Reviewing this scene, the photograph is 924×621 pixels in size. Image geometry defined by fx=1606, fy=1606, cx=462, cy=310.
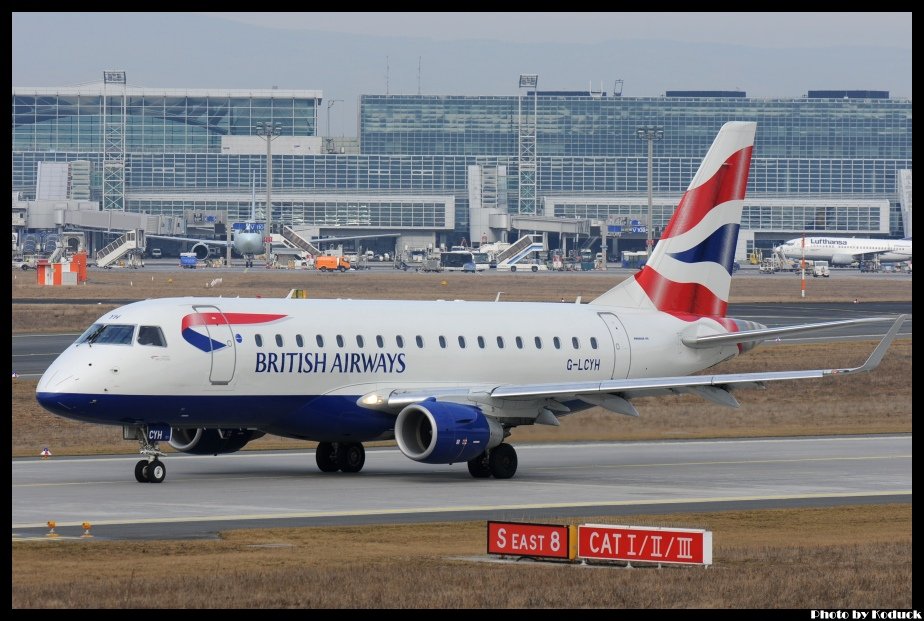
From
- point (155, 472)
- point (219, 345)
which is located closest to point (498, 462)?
point (219, 345)

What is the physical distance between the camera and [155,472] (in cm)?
3925

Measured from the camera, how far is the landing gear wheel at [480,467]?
4178cm

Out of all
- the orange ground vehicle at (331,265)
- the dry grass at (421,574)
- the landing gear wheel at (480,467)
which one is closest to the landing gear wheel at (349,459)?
the landing gear wheel at (480,467)

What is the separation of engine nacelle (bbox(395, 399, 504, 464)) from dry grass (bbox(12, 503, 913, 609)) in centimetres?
807

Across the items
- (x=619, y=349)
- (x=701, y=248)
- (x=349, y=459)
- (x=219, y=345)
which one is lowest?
(x=349, y=459)

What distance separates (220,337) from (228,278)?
11719 centimetres

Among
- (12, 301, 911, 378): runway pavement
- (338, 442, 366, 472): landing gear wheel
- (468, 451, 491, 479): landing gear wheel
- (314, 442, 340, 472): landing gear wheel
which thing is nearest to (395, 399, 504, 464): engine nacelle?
(468, 451, 491, 479): landing gear wheel

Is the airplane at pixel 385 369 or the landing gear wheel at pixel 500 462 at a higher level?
the airplane at pixel 385 369

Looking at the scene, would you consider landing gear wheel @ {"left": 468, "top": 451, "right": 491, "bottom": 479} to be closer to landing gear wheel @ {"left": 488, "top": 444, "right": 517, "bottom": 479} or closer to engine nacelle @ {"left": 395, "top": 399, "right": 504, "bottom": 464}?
landing gear wheel @ {"left": 488, "top": 444, "right": 517, "bottom": 479}

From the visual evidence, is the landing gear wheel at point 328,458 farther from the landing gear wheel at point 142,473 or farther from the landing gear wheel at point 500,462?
the landing gear wheel at point 142,473

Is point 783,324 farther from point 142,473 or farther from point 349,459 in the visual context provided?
point 142,473

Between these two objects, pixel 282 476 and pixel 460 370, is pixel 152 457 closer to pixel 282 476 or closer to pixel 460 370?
pixel 282 476

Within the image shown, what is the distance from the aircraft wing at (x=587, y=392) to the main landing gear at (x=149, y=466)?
210 inches

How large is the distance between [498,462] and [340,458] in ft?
15.0
